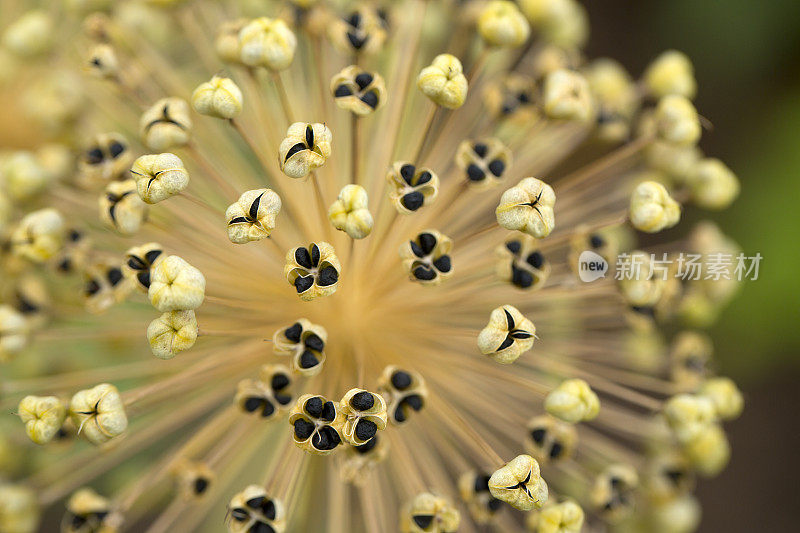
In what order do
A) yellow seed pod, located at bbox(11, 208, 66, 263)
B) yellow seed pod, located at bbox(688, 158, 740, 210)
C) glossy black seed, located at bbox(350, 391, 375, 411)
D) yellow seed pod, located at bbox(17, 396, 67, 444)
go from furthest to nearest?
yellow seed pod, located at bbox(688, 158, 740, 210)
yellow seed pod, located at bbox(11, 208, 66, 263)
yellow seed pod, located at bbox(17, 396, 67, 444)
glossy black seed, located at bbox(350, 391, 375, 411)

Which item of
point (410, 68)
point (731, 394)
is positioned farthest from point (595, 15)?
point (731, 394)

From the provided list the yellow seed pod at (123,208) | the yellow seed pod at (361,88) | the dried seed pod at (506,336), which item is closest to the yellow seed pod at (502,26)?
the yellow seed pod at (361,88)

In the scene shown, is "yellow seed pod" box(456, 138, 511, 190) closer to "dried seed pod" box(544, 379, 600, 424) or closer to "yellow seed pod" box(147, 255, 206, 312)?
"dried seed pod" box(544, 379, 600, 424)

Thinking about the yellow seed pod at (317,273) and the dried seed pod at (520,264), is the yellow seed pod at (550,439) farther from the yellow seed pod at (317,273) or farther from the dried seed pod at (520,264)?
the yellow seed pod at (317,273)

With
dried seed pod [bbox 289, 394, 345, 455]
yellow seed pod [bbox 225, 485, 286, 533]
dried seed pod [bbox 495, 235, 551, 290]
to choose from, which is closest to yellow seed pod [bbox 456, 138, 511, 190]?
dried seed pod [bbox 495, 235, 551, 290]

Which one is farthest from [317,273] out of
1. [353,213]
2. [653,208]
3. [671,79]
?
[671,79]

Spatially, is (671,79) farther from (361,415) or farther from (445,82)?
(361,415)

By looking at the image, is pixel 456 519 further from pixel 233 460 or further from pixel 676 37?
pixel 676 37
